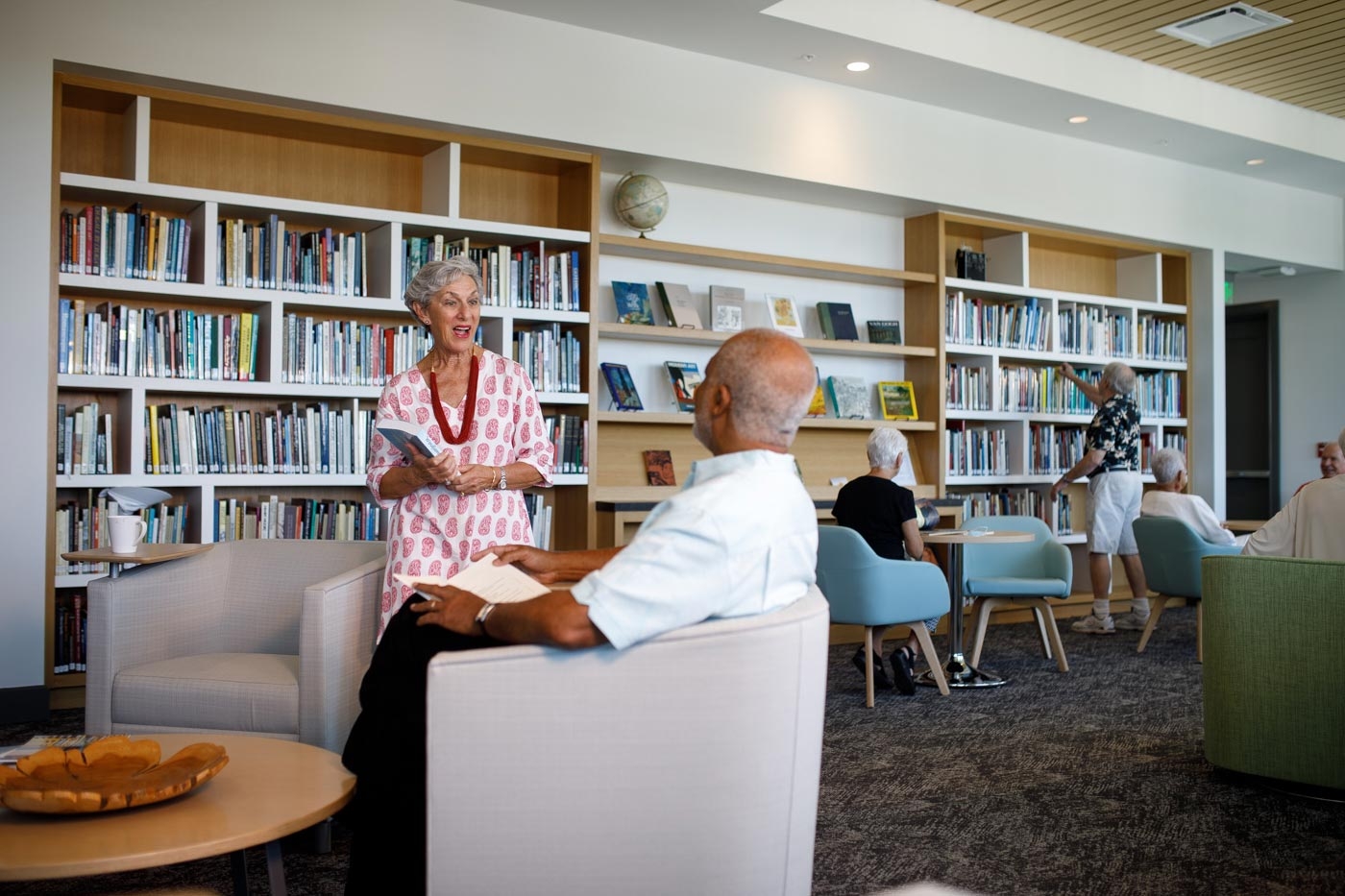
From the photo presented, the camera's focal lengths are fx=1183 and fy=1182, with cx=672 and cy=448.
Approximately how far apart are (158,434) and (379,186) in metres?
1.60

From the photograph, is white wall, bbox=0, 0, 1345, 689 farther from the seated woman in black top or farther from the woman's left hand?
the woman's left hand

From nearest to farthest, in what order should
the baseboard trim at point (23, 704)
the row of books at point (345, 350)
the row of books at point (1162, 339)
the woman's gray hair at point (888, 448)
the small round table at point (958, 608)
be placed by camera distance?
the baseboard trim at point (23, 704), the row of books at point (345, 350), the woman's gray hair at point (888, 448), the small round table at point (958, 608), the row of books at point (1162, 339)

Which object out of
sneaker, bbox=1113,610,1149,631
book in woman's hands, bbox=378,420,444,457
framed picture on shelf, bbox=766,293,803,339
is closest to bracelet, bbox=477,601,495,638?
book in woman's hands, bbox=378,420,444,457

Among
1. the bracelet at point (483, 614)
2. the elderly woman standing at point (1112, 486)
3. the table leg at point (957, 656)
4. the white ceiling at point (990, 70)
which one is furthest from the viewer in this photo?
the elderly woman standing at point (1112, 486)

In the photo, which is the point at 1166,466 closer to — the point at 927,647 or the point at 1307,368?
the point at 927,647

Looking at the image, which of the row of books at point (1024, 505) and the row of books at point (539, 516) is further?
the row of books at point (1024, 505)

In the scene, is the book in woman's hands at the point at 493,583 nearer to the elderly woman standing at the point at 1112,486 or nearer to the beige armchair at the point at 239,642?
the beige armchair at the point at 239,642

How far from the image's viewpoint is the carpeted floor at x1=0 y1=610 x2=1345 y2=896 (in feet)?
9.61

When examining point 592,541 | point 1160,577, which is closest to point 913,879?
point 592,541

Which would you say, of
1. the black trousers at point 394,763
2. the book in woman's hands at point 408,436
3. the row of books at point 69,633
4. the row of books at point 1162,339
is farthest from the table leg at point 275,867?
the row of books at point 1162,339

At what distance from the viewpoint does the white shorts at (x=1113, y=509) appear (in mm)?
7434

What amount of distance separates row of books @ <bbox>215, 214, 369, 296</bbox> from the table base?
317 cm

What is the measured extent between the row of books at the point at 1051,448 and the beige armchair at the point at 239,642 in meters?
5.51

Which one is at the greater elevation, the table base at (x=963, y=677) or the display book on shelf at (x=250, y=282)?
the display book on shelf at (x=250, y=282)
